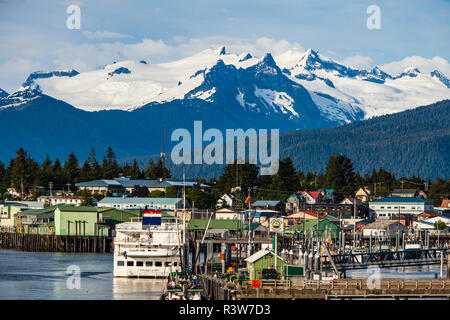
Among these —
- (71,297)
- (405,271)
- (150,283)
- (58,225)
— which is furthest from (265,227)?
(71,297)

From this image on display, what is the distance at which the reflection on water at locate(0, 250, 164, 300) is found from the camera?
2943 inches

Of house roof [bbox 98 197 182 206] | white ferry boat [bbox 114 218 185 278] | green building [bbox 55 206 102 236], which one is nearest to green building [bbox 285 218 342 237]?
green building [bbox 55 206 102 236]

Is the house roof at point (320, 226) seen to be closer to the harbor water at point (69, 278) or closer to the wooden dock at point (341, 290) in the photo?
the harbor water at point (69, 278)

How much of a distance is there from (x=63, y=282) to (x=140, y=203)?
91.9m

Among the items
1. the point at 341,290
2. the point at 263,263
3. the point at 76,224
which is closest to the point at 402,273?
the point at 263,263

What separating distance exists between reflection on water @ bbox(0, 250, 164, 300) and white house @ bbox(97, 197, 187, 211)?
56887 mm

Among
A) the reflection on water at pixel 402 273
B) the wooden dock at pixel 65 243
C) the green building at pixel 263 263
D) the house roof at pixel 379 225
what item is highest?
the house roof at pixel 379 225

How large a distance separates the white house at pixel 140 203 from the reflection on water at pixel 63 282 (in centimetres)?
5689

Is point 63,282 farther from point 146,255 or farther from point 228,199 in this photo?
point 228,199

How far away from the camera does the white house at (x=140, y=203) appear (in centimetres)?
17512

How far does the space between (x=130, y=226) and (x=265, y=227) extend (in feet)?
187

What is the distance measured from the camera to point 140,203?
17700 centimetres

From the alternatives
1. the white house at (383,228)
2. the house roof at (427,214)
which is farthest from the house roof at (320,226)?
the house roof at (427,214)
